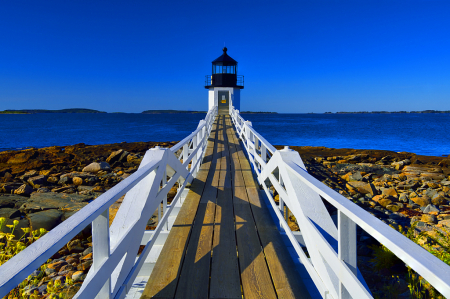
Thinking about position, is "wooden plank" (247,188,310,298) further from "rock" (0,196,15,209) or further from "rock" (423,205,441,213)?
"rock" (0,196,15,209)

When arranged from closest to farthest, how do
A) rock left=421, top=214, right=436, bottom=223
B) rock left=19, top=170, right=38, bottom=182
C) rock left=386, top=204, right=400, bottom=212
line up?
rock left=421, top=214, right=436, bottom=223
rock left=386, top=204, right=400, bottom=212
rock left=19, top=170, right=38, bottom=182

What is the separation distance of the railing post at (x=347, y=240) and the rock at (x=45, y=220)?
21.4ft

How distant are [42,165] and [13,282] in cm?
1510

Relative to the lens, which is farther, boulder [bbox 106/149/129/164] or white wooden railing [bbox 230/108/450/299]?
boulder [bbox 106/149/129/164]

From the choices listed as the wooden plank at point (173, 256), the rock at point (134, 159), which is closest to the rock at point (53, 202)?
the wooden plank at point (173, 256)

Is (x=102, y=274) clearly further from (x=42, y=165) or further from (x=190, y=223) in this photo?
(x=42, y=165)

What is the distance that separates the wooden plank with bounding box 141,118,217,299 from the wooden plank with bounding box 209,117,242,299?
31 cm

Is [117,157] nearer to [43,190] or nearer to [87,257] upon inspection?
[43,190]

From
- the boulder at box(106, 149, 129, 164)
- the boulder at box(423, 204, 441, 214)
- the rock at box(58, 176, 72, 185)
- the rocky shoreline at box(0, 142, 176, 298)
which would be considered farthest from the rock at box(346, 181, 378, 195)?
the boulder at box(106, 149, 129, 164)

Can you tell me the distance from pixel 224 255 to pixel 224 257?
4cm

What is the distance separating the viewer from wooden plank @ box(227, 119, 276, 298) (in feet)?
7.12

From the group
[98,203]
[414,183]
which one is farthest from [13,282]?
[414,183]

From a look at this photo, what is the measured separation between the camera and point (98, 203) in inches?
58.5

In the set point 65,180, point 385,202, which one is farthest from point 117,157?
point 385,202
